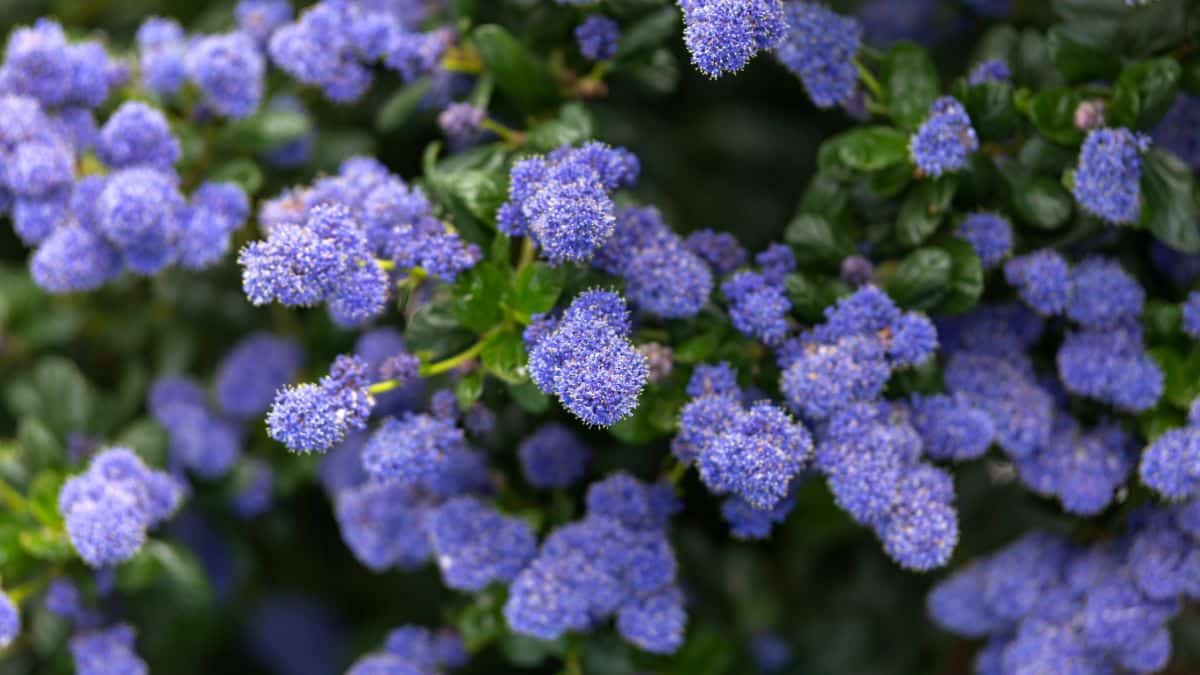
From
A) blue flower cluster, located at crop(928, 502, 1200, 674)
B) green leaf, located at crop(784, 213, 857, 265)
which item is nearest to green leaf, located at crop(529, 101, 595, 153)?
green leaf, located at crop(784, 213, 857, 265)

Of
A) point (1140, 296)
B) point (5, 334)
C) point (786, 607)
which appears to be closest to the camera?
point (1140, 296)

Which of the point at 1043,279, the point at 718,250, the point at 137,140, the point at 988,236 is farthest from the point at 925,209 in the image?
the point at 137,140

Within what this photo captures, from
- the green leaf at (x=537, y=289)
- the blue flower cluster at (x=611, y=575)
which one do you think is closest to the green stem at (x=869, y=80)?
the green leaf at (x=537, y=289)

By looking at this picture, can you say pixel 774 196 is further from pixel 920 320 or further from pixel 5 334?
pixel 5 334

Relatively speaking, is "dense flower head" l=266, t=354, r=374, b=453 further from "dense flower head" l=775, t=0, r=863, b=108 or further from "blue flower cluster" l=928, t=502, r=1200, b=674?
"blue flower cluster" l=928, t=502, r=1200, b=674

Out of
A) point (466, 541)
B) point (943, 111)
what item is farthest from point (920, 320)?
point (466, 541)

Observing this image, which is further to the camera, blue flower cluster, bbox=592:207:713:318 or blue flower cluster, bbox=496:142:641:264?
blue flower cluster, bbox=592:207:713:318

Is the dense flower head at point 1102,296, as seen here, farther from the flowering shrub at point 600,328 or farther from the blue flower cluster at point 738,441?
the blue flower cluster at point 738,441

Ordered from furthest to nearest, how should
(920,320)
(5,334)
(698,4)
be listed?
(5,334) < (920,320) < (698,4)
